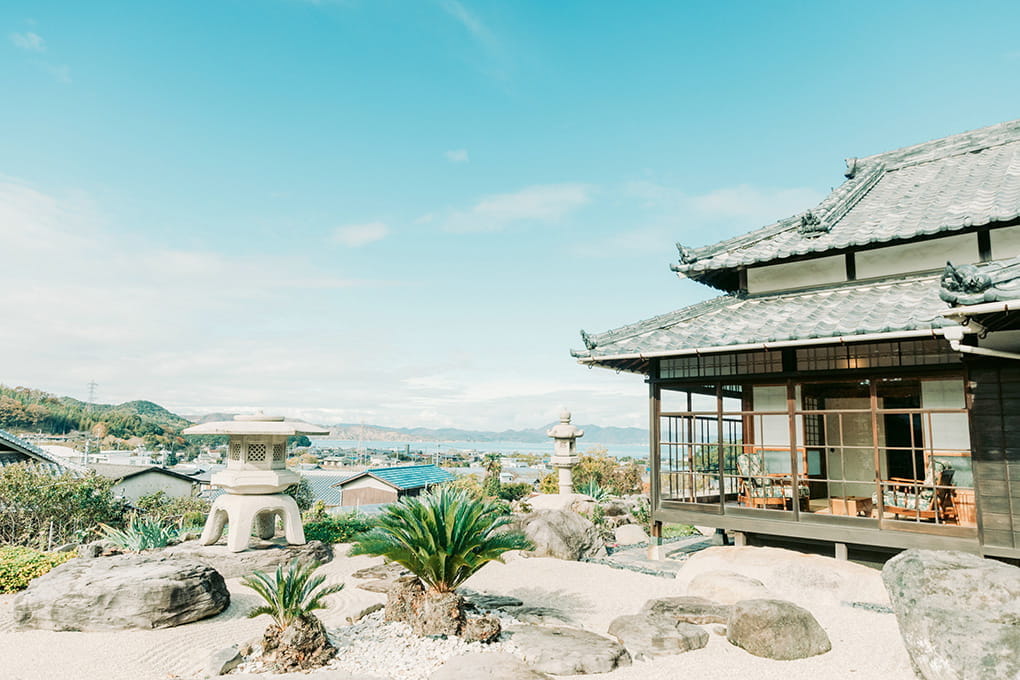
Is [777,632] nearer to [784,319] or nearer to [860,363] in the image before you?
[860,363]

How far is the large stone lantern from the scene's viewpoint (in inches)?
359

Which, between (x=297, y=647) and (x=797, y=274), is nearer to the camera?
(x=297, y=647)

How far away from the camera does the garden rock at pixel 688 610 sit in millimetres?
6406

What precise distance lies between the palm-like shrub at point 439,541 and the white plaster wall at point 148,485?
115 feet

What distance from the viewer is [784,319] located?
339 inches

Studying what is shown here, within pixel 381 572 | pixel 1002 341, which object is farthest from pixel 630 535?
pixel 1002 341

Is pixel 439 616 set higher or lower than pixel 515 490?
higher

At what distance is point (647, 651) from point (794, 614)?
57.7 inches

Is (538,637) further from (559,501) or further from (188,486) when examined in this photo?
(188,486)

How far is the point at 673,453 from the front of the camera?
965 centimetres

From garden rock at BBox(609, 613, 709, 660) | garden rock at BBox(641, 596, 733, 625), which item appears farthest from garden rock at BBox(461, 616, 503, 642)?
garden rock at BBox(641, 596, 733, 625)

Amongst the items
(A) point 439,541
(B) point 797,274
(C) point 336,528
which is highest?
(B) point 797,274

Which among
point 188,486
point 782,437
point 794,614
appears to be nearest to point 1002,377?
point 782,437

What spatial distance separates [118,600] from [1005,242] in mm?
11991
